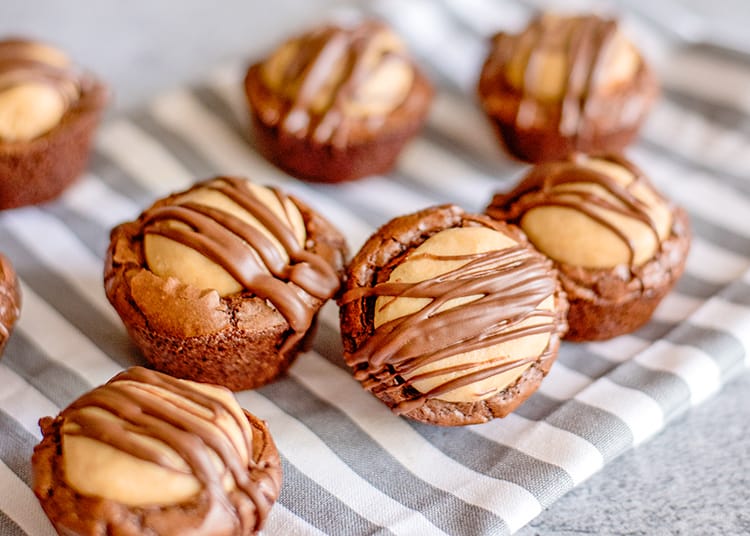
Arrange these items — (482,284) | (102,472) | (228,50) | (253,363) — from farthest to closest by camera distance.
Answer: (228,50), (253,363), (482,284), (102,472)

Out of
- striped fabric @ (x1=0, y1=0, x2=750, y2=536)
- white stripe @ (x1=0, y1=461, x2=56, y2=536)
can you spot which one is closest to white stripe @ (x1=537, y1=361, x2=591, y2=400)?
striped fabric @ (x1=0, y1=0, x2=750, y2=536)

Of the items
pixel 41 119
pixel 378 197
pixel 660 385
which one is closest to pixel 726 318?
pixel 660 385

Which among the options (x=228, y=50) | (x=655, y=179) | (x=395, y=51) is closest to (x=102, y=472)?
(x=395, y=51)

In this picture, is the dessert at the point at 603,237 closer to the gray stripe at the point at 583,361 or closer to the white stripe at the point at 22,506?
→ the gray stripe at the point at 583,361

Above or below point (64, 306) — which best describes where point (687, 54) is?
above

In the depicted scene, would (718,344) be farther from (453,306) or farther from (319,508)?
(319,508)

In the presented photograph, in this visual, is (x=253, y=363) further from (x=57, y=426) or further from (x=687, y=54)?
(x=687, y=54)

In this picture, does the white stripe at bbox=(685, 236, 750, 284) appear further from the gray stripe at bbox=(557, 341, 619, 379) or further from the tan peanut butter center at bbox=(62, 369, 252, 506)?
the tan peanut butter center at bbox=(62, 369, 252, 506)
